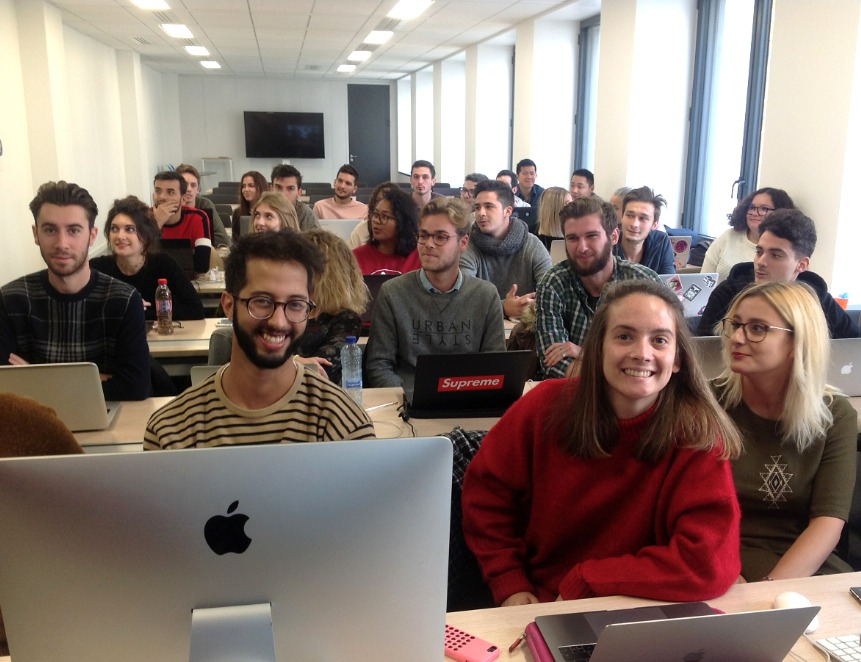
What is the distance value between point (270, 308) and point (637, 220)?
3.19 metres

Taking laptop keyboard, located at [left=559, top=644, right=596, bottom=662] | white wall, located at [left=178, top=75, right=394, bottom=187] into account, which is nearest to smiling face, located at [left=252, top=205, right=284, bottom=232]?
laptop keyboard, located at [left=559, top=644, right=596, bottom=662]

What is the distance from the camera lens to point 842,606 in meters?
1.42

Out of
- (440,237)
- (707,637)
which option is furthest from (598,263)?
(707,637)

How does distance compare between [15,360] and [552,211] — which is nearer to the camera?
[15,360]

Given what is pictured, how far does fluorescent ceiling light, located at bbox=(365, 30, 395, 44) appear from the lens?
32.7 ft

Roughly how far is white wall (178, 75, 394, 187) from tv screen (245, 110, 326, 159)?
0.23m

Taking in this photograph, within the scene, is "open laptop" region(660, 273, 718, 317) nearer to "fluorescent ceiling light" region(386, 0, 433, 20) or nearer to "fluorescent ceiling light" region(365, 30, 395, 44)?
"fluorescent ceiling light" region(386, 0, 433, 20)

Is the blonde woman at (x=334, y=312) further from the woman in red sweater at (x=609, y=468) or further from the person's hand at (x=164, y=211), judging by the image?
the person's hand at (x=164, y=211)

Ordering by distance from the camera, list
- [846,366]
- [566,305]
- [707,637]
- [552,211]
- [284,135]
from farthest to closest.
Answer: [284,135] < [552,211] < [566,305] < [846,366] < [707,637]

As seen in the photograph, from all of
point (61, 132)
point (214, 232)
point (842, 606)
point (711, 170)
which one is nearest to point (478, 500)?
point (842, 606)

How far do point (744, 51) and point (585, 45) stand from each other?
324cm

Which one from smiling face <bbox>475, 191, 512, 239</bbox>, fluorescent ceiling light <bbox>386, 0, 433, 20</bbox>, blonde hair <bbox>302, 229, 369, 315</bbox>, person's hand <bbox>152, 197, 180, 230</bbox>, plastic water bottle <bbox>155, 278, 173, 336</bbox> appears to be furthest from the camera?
fluorescent ceiling light <bbox>386, 0, 433, 20</bbox>

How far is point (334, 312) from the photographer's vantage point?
2.88 metres

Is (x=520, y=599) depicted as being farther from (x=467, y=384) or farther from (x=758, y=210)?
(x=758, y=210)
